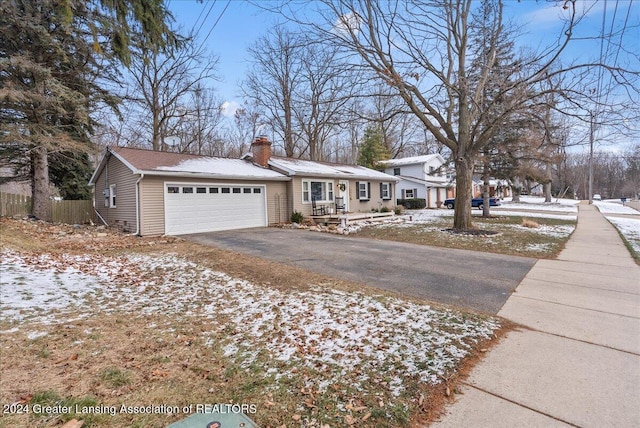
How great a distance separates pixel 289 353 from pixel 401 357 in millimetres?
1109

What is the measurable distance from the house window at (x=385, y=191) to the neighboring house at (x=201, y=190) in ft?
14.1

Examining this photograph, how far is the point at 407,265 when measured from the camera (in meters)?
→ 7.22

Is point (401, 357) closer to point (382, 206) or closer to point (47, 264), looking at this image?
point (47, 264)

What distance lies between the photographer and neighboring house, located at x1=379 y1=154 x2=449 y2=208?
3066cm

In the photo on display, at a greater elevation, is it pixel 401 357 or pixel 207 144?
pixel 207 144

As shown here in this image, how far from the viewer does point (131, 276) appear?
20.4 feet

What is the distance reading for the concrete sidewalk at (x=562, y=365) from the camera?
230 cm

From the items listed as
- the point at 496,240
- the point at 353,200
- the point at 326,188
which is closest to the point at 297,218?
the point at 326,188

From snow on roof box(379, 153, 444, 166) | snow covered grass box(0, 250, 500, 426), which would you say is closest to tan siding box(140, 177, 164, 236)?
snow covered grass box(0, 250, 500, 426)

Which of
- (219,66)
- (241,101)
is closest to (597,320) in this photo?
(219,66)

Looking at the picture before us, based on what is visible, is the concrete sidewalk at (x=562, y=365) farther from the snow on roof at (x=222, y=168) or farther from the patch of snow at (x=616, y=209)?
the patch of snow at (x=616, y=209)

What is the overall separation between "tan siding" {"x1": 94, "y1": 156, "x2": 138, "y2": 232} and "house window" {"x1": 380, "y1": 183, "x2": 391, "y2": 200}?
1540 centimetres

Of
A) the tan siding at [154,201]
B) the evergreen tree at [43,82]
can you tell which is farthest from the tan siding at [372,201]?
the evergreen tree at [43,82]

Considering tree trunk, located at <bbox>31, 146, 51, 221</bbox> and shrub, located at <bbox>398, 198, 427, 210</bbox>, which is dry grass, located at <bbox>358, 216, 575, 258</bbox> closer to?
tree trunk, located at <bbox>31, 146, 51, 221</bbox>
